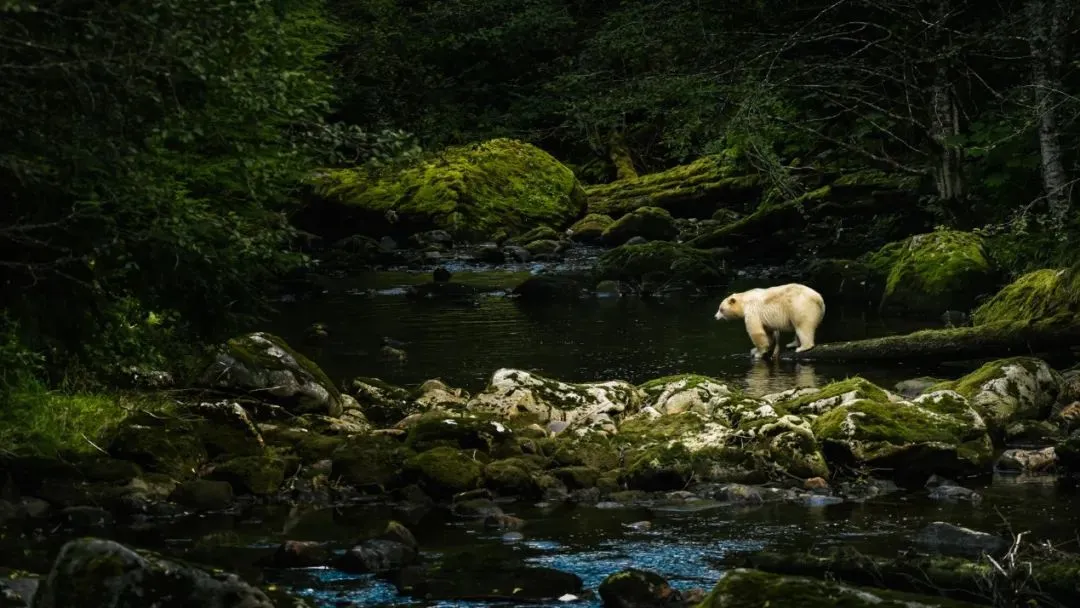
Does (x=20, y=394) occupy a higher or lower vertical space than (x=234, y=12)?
lower

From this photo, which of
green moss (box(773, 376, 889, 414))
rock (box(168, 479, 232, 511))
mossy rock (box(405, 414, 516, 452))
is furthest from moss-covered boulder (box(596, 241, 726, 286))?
rock (box(168, 479, 232, 511))

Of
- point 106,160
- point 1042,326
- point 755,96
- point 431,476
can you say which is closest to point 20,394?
point 431,476

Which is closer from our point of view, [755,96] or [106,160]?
[106,160]

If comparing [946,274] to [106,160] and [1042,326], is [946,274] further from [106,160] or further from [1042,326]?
[106,160]

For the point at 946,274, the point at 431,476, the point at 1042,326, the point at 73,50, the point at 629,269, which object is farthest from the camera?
the point at 629,269

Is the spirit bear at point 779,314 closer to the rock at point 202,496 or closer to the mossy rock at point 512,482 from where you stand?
the mossy rock at point 512,482

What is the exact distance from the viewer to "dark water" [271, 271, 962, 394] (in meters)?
16.5

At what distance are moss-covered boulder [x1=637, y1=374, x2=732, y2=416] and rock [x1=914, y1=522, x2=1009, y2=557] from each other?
164 inches

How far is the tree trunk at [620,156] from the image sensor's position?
136ft

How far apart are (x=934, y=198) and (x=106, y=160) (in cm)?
2026

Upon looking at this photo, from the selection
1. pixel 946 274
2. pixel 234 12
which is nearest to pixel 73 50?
pixel 234 12

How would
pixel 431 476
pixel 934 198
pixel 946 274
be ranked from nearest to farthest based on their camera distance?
1. pixel 431 476
2. pixel 946 274
3. pixel 934 198

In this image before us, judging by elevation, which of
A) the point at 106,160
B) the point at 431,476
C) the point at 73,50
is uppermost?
the point at 73,50

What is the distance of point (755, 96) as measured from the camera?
20.0 meters
